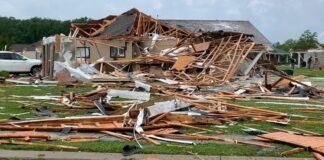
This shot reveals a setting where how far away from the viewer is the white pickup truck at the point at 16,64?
32438 mm

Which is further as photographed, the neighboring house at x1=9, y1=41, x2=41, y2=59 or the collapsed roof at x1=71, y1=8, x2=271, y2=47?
the neighboring house at x1=9, y1=41, x2=41, y2=59

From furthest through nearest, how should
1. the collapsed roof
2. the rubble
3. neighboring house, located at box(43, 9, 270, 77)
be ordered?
the collapsed roof, neighboring house, located at box(43, 9, 270, 77), the rubble

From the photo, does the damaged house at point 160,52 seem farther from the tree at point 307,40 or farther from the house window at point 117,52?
the tree at point 307,40

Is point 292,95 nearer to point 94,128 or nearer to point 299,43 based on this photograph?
point 94,128

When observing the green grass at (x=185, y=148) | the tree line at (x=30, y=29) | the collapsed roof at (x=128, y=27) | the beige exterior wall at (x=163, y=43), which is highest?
the tree line at (x=30, y=29)

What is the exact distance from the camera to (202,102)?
12375 mm

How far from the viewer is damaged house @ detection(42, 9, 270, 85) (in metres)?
26.4

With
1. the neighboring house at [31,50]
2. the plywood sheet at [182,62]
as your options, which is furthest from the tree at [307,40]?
the plywood sheet at [182,62]

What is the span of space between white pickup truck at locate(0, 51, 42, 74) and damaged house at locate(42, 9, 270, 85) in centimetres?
359

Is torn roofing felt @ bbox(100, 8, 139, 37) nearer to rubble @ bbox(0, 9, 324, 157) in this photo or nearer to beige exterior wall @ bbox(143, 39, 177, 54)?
rubble @ bbox(0, 9, 324, 157)

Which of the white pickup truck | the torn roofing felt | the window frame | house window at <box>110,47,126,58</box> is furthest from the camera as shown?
the torn roofing felt

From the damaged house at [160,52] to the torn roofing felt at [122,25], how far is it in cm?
12

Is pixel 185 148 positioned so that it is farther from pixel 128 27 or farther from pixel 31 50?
pixel 31 50

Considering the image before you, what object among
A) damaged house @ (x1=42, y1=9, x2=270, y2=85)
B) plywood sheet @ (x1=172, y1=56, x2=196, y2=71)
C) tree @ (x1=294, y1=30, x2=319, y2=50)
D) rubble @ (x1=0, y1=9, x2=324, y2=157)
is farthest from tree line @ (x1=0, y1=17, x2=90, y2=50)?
plywood sheet @ (x1=172, y1=56, x2=196, y2=71)
